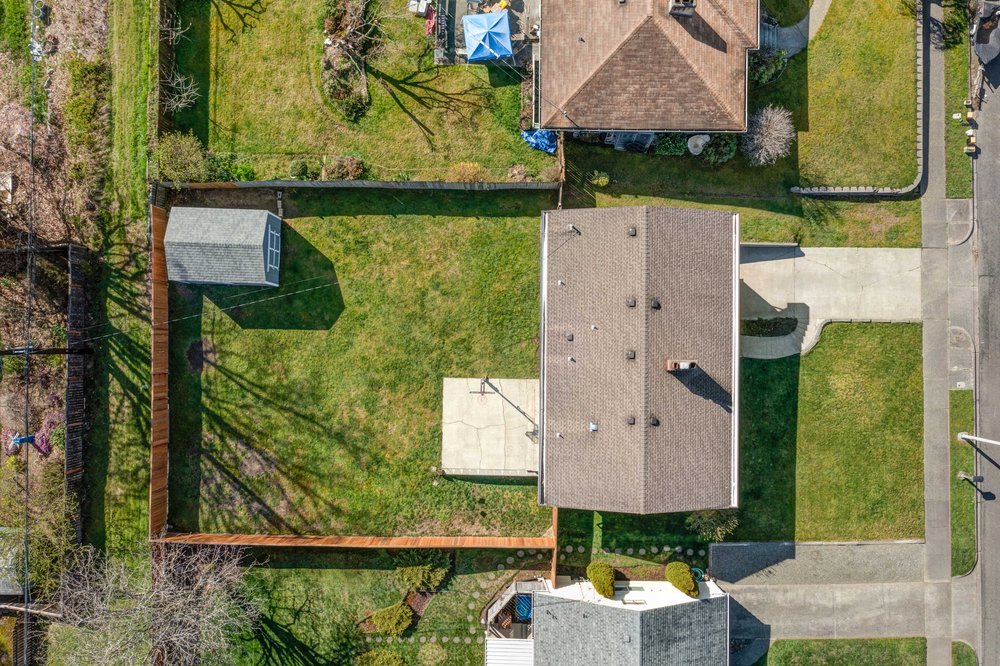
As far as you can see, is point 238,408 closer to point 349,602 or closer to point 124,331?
point 124,331

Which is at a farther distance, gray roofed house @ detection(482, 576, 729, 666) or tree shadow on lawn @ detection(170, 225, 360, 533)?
tree shadow on lawn @ detection(170, 225, 360, 533)

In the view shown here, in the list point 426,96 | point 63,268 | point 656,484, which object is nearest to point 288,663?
point 656,484

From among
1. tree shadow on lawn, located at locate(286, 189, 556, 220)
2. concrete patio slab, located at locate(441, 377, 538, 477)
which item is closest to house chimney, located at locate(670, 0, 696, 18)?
tree shadow on lawn, located at locate(286, 189, 556, 220)

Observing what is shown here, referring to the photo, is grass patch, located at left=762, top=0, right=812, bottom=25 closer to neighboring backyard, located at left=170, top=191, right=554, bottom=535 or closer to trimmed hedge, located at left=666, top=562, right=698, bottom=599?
neighboring backyard, located at left=170, top=191, right=554, bottom=535

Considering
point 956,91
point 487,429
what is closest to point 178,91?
point 487,429

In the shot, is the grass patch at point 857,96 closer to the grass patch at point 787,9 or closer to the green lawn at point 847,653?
the grass patch at point 787,9

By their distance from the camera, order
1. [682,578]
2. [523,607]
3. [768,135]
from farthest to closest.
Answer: [523,607] < [768,135] < [682,578]
